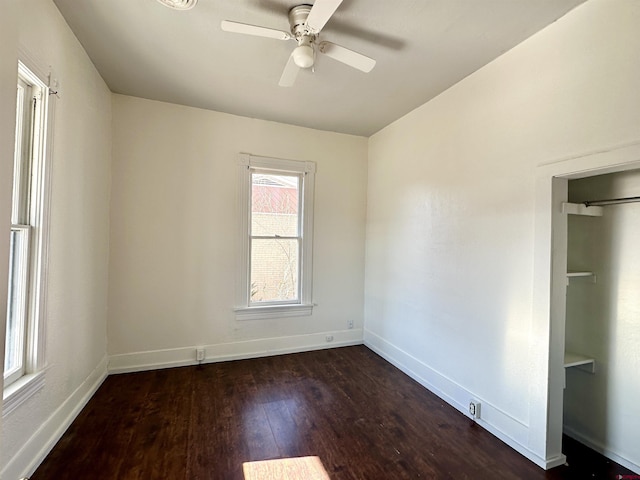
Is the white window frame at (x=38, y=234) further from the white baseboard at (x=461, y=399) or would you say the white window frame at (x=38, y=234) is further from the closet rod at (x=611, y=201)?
the closet rod at (x=611, y=201)

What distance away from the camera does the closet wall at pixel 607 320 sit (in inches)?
76.3

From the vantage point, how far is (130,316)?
3.12 meters

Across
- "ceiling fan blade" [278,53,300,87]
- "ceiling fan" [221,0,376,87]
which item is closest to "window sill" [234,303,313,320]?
"ceiling fan blade" [278,53,300,87]

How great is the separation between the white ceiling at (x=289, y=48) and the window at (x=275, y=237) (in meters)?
0.78

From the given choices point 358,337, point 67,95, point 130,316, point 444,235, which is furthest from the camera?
point 358,337

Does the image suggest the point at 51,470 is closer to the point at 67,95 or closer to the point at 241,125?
the point at 67,95

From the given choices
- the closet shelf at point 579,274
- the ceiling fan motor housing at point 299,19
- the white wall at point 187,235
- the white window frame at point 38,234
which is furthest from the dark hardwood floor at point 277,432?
the ceiling fan motor housing at point 299,19

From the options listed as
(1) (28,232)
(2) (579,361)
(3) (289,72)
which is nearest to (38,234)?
(1) (28,232)

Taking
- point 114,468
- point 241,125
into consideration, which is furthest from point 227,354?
point 241,125

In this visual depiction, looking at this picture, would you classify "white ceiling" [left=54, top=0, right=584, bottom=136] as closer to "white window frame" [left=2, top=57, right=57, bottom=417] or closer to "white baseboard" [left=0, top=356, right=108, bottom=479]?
"white window frame" [left=2, top=57, right=57, bottom=417]

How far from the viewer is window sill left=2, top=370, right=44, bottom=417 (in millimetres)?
1540

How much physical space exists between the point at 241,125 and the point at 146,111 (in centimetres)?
97

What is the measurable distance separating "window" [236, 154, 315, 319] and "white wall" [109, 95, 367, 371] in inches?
4.5

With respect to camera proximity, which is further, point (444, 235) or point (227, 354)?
point (227, 354)
